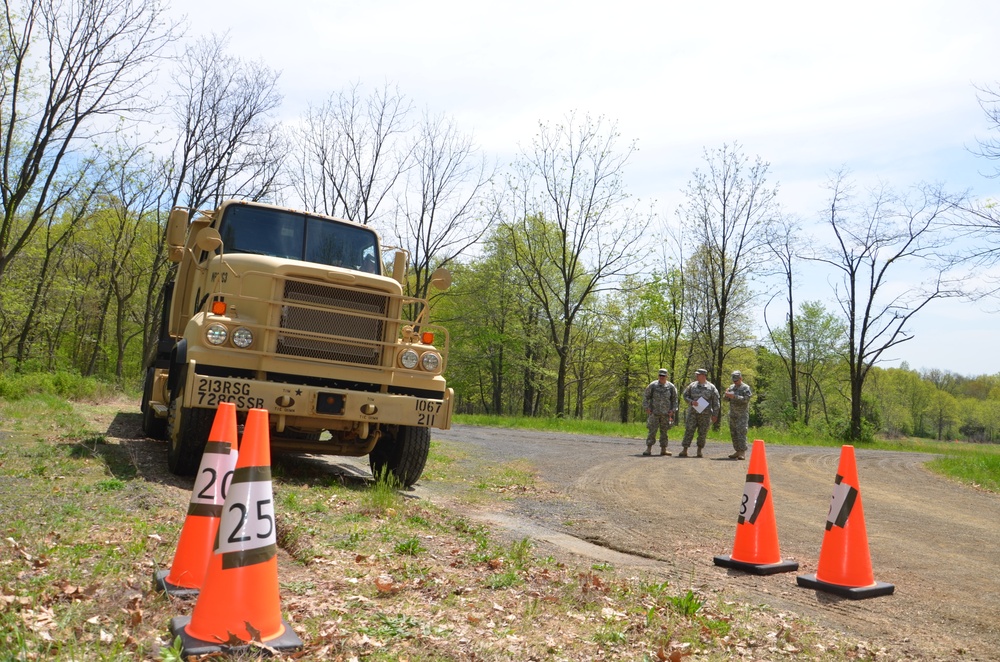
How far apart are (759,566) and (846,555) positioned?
0.68 metres

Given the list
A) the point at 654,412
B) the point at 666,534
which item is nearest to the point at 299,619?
the point at 666,534

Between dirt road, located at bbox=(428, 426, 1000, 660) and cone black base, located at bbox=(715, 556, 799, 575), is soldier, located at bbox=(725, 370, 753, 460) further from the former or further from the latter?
cone black base, located at bbox=(715, 556, 799, 575)

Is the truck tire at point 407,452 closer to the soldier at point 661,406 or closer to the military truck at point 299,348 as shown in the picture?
the military truck at point 299,348

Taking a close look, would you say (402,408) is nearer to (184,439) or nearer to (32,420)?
(184,439)

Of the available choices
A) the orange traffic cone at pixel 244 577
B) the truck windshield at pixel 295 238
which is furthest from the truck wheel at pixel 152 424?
the orange traffic cone at pixel 244 577

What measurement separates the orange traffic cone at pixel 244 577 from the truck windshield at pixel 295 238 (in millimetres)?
5849

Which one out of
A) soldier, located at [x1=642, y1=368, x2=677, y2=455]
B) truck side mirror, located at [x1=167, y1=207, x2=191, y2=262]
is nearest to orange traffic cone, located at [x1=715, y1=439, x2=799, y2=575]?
truck side mirror, located at [x1=167, y1=207, x2=191, y2=262]

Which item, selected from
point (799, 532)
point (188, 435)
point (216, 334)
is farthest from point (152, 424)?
point (799, 532)

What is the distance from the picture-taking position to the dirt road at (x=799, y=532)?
4941 mm

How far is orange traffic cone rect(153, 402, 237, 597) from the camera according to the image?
13.7 ft

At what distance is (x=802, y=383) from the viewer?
2702 inches

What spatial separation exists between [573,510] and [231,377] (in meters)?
4.03

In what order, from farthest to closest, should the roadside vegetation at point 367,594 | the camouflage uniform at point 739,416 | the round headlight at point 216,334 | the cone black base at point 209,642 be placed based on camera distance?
1. the camouflage uniform at point 739,416
2. the round headlight at point 216,334
3. the roadside vegetation at point 367,594
4. the cone black base at point 209,642

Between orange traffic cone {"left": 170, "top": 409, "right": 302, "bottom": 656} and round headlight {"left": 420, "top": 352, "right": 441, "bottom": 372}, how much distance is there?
4805mm
